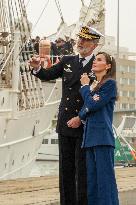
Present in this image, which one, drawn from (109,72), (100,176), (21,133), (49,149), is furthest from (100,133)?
(49,149)

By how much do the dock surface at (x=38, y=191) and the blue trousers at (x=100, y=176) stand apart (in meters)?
0.98

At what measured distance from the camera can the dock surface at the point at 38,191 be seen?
5.22m

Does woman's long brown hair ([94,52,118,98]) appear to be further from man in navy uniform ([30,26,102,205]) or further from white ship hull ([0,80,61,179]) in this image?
white ship hull ([0,80,61,179])

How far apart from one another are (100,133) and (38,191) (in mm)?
1894

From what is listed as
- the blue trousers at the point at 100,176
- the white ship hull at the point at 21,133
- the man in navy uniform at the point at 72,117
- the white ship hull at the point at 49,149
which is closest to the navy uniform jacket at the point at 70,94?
the man in navy uniform at the point at 72,117

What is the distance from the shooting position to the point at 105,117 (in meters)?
4.21

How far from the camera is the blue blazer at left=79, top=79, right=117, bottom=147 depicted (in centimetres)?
416

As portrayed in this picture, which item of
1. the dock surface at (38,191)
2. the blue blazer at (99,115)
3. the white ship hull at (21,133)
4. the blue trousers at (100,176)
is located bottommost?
the white ship hull at (21,133)

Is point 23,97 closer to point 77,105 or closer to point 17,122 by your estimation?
point 17,122

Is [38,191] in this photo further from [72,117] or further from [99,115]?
[99,115]

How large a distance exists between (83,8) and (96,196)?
14311 millimetres

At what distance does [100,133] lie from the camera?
4.16 metres

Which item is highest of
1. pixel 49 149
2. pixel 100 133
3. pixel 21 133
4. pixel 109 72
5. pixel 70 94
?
pixel 109 72

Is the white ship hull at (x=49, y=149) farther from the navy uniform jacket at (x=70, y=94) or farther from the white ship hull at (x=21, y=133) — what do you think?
the navy uniform jacket at (x=70, y=94)
